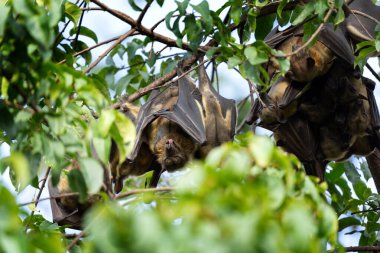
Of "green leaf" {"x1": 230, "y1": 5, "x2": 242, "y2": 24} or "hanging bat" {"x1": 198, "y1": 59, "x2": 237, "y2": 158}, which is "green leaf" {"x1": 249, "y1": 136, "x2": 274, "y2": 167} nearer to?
"green leaf" {"x1": 230, "y1": 5, "x2": 242, "y2": 24}

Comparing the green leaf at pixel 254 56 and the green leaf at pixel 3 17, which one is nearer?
the green leaf at pixel 3 17

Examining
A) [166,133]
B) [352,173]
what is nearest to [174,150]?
[166,133]

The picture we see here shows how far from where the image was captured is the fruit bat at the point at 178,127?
6.12 meters

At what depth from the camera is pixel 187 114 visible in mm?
6148

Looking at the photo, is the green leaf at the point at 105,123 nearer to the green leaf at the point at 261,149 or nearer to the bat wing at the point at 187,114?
A: the green leaf at the point at 261,149

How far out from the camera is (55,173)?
3.58 meters

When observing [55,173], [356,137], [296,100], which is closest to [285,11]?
[296,100]

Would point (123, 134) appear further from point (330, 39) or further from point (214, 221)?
point (330, 39)

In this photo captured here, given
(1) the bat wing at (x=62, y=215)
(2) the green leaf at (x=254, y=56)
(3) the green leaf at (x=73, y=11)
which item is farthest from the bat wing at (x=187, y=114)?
(2) the green leaf at (x=254, y=56)

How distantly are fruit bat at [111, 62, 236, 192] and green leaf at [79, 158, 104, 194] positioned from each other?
2.90 meters

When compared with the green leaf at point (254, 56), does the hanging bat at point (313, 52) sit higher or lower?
lower

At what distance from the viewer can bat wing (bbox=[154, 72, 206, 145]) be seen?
19.9 ft

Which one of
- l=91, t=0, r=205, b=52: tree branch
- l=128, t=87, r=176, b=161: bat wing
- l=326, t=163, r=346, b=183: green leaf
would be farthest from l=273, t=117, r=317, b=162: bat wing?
l=91, t=0, r=205, b=52: tree branch

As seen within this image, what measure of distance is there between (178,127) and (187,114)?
0.36 m
